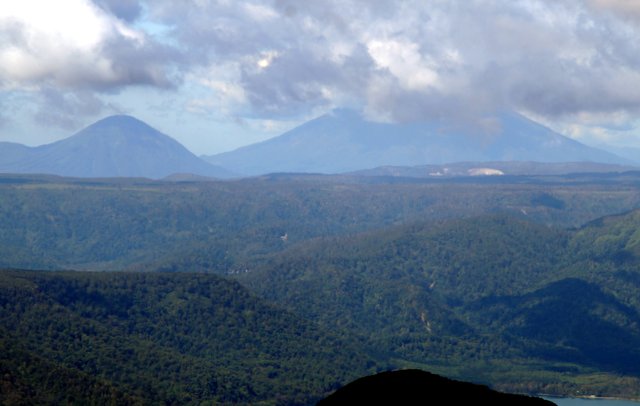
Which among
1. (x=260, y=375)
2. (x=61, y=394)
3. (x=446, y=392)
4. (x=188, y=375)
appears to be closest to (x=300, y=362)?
(x=260, y=375)

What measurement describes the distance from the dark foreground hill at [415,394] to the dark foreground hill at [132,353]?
65570 millimetres

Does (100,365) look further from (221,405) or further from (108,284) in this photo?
(108,284)

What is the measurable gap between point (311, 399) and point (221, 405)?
24.1 meters

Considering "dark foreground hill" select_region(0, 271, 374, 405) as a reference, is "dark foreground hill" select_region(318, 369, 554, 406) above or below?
above

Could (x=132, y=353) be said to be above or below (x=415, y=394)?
below

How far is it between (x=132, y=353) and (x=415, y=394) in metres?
109

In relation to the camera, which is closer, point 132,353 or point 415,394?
point 415,394

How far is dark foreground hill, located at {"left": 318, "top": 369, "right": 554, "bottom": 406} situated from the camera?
191 feet

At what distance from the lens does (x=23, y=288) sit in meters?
169

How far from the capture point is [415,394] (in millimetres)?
58938

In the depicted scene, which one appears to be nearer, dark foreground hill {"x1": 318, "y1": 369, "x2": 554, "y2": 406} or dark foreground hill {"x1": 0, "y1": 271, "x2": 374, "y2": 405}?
dark foreground hill {"x1": 318, "y1": 369, "x2": 554, "y2": 406}

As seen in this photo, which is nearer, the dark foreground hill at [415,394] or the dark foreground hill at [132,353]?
the dark foreground hill at [415,394]

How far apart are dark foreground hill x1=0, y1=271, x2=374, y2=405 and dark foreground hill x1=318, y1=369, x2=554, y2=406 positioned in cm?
6557

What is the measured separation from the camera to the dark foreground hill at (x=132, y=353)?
126938 mm
